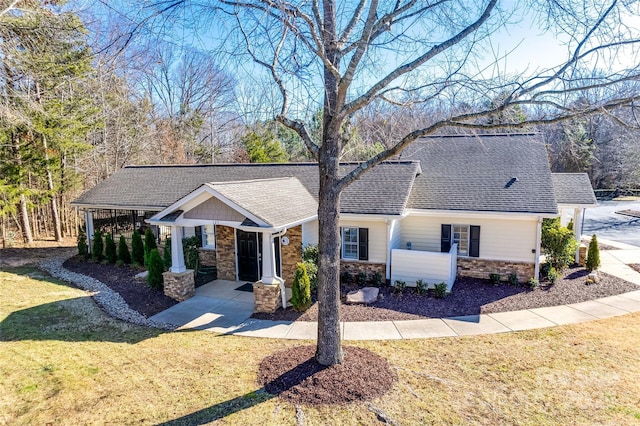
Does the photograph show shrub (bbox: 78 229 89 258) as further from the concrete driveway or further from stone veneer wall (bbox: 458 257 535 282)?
the concrete driveway

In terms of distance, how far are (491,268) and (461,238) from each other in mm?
1373

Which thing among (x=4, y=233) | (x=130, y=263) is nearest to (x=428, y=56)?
(x=130, y=263)

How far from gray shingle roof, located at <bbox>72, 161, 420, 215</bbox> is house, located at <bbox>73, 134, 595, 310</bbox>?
73mm

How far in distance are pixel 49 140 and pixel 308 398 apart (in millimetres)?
18591

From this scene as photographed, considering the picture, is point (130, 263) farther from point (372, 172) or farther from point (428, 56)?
point (428, 56)

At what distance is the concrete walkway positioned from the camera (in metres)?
8.88

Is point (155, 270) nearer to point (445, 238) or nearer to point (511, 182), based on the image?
point (445, 238)

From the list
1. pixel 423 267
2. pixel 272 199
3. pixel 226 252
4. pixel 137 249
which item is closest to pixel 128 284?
pixel 137 249

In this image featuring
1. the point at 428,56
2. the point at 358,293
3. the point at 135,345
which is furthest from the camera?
the point at 358,293

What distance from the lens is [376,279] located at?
1245 centimetres

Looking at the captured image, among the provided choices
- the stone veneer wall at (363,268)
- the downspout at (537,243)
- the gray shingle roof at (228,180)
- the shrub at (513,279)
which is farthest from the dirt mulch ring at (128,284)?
the downspout at (537,243)

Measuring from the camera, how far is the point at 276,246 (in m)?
12.5

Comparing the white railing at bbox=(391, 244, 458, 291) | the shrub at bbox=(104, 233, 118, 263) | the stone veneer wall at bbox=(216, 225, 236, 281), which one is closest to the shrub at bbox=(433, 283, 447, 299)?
the white railing at bbox=(391, 244, 458, 291)

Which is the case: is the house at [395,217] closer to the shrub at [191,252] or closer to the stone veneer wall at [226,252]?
the stone veneer wall at [226,252]
